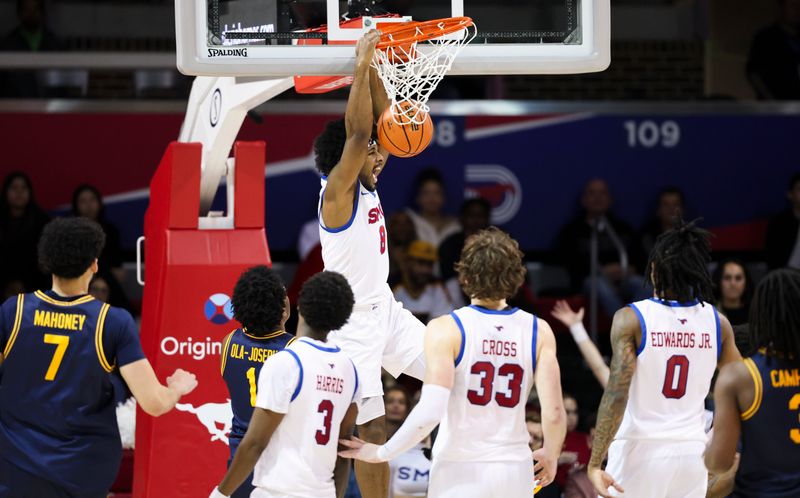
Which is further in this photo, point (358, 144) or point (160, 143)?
point (160, 143)

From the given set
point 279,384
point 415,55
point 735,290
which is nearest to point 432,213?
point 735,290

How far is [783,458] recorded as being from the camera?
4574 millimetres

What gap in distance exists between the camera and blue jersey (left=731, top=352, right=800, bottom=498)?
4.55m

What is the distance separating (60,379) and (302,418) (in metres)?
1.01

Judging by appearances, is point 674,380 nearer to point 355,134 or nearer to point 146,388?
point 355,134

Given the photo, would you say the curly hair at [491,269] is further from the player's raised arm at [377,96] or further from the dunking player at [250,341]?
the player's raised arm at [377,96]

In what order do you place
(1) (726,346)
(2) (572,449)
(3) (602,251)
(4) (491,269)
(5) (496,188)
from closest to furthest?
1. (4) (491,269)
2. (1) (726,346)
3. (2) (572,449)
4. (3) (602,251)
5. (5) (496,188)

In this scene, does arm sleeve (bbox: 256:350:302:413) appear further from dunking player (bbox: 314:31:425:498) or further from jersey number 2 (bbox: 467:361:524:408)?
dunking player (bbox: 314:31:425:498)

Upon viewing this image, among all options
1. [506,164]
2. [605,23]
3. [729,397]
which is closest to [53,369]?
[729,397]

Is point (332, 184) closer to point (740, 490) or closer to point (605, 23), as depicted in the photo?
point (605, 23)

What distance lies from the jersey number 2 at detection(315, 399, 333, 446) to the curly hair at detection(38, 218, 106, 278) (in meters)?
1.14

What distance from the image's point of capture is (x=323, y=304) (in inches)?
195

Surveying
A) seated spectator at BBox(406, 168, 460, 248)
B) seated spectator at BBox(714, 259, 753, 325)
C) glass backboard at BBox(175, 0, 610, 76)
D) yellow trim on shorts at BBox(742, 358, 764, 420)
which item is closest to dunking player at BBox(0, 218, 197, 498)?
glass backboard at BBox(175, 0, 610, 76)

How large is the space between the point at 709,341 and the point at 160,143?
665cm
